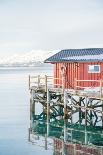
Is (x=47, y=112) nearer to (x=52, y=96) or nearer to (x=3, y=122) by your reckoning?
(x=52, y=96)

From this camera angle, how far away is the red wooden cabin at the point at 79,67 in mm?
42344

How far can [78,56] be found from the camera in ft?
145

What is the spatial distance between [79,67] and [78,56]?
4.21 feet

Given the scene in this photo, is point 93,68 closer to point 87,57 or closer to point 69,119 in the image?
point 87,57

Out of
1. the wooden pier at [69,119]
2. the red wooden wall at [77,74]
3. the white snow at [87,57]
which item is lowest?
the wooden pier at [69,119]

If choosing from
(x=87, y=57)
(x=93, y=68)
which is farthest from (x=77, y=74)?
(x=87, y=57)

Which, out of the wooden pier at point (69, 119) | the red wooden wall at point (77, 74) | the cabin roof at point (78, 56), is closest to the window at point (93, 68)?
the red wooden wall at point (77, 74)

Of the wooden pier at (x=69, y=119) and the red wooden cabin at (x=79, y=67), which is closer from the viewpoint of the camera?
the wooden pier at (x=69, y=119)

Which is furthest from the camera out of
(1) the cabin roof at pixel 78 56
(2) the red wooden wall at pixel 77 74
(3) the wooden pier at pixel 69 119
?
(1) the cabin roof at pixel 78 56

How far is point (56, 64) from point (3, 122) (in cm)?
1143

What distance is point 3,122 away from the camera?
52688mm

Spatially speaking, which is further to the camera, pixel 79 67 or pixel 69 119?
pixel 69 119

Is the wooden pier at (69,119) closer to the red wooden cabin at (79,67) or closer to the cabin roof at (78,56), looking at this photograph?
the red wooden cabin at (79,67)

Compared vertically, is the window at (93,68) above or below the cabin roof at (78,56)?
below
